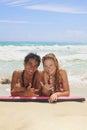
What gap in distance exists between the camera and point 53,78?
442 cm

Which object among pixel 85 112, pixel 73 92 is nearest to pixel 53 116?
pixel 85 112

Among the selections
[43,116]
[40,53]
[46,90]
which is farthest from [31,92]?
[40,53]

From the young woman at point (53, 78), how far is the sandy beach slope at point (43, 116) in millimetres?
348

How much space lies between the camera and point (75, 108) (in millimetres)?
3828

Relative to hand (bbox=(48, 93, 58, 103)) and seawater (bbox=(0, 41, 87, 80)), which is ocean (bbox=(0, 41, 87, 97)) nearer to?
seawater (bbox=(0, 41, 87, 80))

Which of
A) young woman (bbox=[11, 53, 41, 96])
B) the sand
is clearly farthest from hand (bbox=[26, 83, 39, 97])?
the sand

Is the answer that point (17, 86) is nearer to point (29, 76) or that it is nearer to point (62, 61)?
point (29, 76)

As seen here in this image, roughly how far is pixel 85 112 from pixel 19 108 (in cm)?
63

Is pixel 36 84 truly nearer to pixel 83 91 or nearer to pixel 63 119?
pixel 63 119

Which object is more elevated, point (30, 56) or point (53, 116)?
point (30, 56)

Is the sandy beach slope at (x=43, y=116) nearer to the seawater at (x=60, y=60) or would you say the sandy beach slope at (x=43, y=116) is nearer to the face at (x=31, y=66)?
Answer: the face at (x=31, y=66)

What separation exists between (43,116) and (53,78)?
100 centimetres

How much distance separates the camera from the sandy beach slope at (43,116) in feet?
10.4

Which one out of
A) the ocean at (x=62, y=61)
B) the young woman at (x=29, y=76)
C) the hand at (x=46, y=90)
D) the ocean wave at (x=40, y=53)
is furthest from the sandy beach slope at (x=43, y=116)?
the ocean wave at (x=40, y=53)
